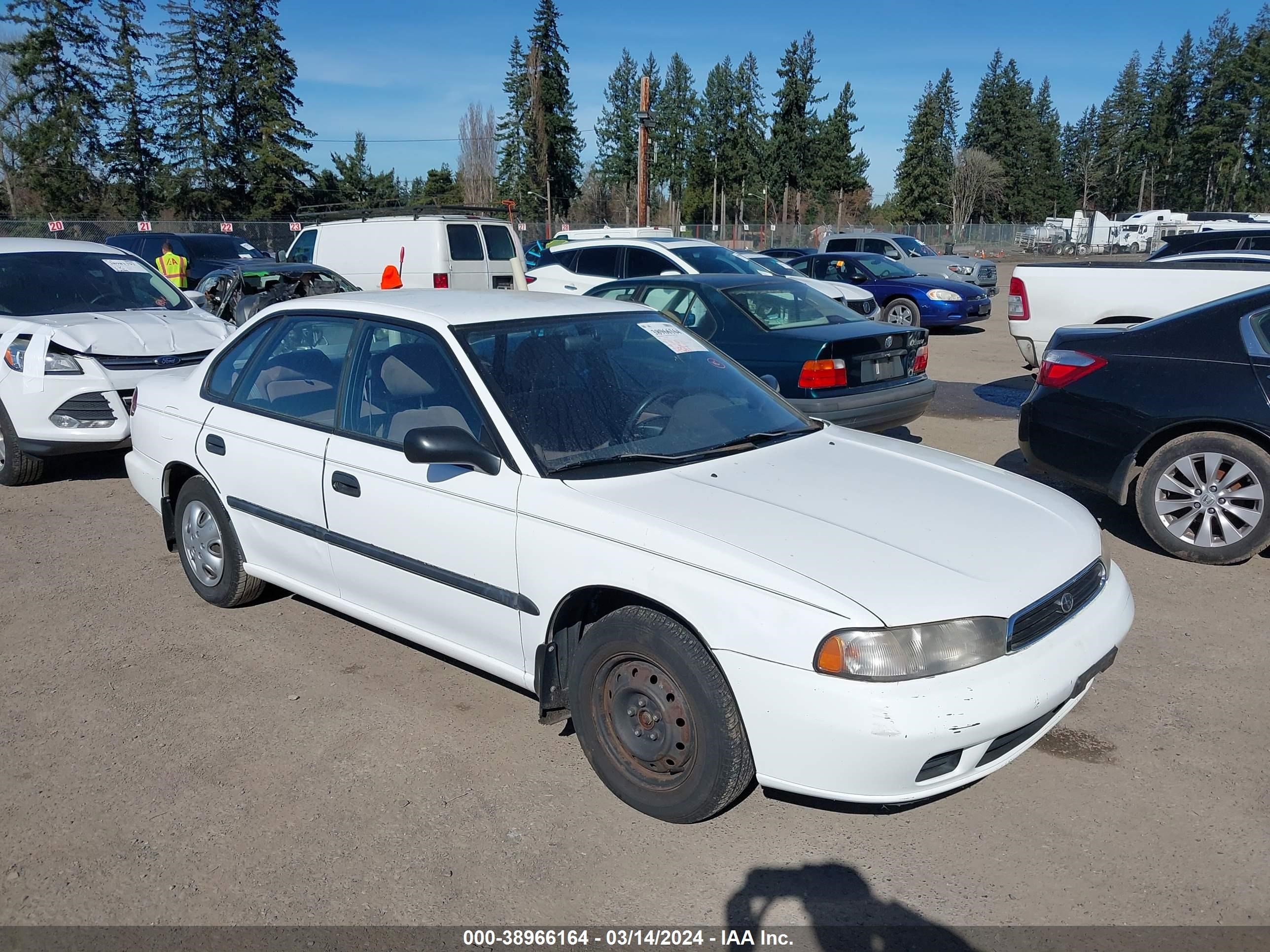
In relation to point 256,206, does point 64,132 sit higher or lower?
higher

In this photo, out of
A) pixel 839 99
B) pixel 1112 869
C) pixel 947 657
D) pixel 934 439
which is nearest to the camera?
pixel 947 657

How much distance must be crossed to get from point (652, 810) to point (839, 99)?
76.4m

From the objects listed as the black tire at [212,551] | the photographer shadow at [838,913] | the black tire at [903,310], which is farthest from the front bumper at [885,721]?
the black tire at [903,310]

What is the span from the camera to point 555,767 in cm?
358

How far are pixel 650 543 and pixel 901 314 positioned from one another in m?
14.8

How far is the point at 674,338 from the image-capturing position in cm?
445

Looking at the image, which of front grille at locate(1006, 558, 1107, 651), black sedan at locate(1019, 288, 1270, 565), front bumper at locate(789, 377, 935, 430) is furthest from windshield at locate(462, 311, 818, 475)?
front bumper at locate(789, 377, 935, 430)

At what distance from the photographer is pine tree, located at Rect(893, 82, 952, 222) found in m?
77.6

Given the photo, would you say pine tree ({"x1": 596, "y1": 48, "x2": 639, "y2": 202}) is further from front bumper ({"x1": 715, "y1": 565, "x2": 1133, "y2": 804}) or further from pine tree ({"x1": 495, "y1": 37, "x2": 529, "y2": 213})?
front bumper ({"x1": 715, "y1": 565, "x2": 1133, "y2": 804})

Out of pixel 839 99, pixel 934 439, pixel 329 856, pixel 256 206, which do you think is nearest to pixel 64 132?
pixel 256 206

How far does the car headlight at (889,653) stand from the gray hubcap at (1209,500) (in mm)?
3611

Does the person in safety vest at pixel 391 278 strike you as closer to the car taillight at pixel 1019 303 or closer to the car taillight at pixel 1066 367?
the car taillight at pixel 1019 303

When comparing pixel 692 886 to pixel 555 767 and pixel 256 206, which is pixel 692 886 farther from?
pixel 256 206

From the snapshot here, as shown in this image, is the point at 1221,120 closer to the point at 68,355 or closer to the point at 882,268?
the point at 882,268
